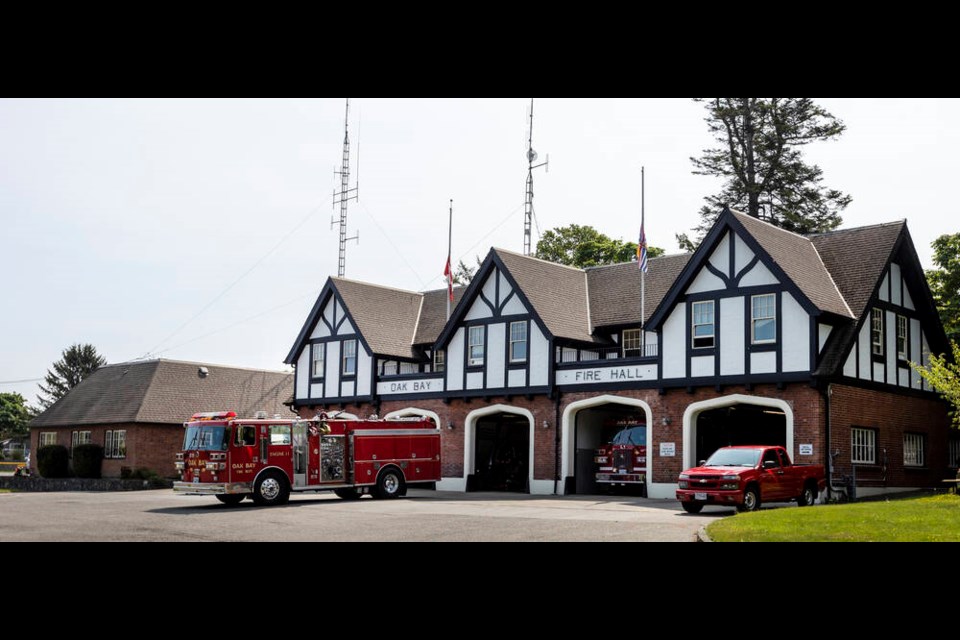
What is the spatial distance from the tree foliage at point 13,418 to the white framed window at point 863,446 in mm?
92939

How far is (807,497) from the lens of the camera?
2719 cm

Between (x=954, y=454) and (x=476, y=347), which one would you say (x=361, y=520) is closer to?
(x=476, y=347)

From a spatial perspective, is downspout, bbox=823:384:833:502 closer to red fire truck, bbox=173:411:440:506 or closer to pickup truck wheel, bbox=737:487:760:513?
pickup truck wheel, bbox=737:487:760:513

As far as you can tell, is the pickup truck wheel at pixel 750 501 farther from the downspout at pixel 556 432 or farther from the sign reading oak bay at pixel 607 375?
the downspout at pixel 556 432

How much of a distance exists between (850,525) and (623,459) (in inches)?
623

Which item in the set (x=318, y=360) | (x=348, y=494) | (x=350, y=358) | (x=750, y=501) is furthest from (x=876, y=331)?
(x=318, y=360)

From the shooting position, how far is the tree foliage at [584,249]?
61.4m

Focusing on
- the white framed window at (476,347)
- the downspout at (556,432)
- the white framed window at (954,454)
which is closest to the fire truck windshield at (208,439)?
the downspout at (556,432)

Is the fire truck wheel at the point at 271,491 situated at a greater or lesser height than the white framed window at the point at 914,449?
lesser

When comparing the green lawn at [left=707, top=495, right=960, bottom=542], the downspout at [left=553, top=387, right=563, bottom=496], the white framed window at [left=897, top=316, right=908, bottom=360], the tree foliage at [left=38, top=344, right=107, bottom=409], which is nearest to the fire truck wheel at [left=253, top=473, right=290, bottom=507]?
the downspout at [left=553, top=387, right=563, bottom=496]
